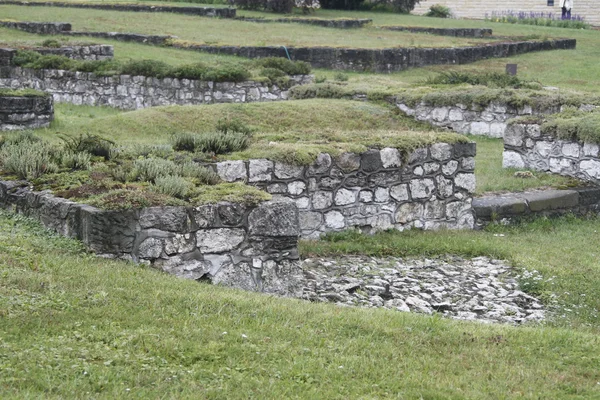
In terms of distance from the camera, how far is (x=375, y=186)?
10.5 metres

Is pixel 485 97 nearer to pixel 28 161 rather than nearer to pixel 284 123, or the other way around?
pixel 284 123

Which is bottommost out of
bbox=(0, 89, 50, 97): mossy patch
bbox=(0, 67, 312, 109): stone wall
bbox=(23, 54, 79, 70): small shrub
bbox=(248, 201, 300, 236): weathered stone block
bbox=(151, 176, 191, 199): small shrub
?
bbox=(0, 67, 312, 109): stone wall

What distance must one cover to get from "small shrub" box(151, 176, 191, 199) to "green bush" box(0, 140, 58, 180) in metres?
1.46

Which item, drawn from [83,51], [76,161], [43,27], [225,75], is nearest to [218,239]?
[76,161]

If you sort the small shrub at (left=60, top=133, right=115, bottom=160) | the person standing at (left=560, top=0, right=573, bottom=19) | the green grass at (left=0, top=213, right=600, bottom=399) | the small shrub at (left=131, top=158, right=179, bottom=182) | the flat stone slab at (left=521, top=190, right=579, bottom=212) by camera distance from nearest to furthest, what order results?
1. the green grass at (left=0, top=213, right=600, bottom=399)
2. the small shrub at (left=131, top=158, right=179, bottom=182)
3. the small shrub at (left=60, top=133, right=115, bottom=160)
4. the flat stone slab at (left=521, top=190, right=579, bottom=212)
5. the person standing at (left=560, top=0, right=573, bottom=19)

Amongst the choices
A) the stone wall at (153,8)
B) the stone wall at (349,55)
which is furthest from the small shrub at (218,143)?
the stone wall at (153,8)

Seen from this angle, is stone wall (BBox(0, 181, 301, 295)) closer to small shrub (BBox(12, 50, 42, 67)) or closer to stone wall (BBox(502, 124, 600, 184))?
stone wall (BBox(502, 124, 600, 184))

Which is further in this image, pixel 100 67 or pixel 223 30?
pixel 223 30

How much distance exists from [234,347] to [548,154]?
9.24 meters

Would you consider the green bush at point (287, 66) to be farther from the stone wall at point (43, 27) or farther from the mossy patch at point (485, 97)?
the stone wall at point (43, 27)

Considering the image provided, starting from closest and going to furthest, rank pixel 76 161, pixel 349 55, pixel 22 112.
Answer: pixel 76 161
pixel 22 112
pixel 349 55

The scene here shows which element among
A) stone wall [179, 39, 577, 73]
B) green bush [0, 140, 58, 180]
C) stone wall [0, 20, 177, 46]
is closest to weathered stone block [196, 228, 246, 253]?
green bush [0, 140, 58, 180]

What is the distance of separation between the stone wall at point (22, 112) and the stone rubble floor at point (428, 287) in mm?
7886

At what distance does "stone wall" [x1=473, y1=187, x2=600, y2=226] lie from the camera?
11570mm
